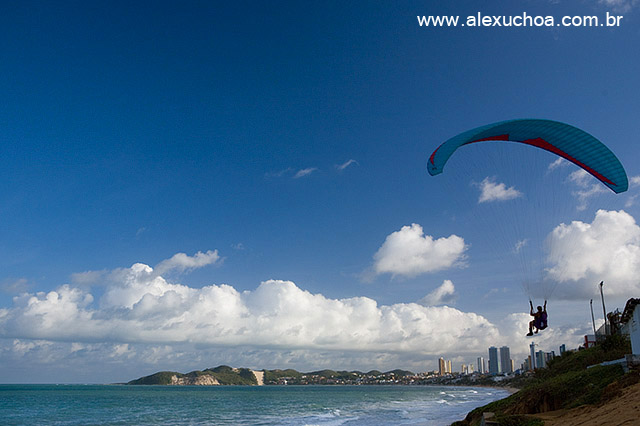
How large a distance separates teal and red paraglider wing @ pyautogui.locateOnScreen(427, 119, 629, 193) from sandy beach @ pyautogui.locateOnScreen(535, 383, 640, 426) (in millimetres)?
7464

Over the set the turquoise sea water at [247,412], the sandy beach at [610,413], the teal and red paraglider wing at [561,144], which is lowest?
the turquoise sea water at [247,412]

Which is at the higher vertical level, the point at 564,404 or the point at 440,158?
the point at 440,158

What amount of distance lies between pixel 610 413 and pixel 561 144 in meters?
9.82

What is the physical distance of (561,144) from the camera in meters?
16.9

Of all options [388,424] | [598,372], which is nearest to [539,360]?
[388,424]

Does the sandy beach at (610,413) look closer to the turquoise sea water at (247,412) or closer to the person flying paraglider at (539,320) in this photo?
the person flying paraglider at (539,320)

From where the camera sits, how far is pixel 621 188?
16219 millimetres

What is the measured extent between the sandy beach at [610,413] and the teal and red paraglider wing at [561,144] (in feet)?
24.5

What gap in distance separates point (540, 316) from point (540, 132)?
6879 mm

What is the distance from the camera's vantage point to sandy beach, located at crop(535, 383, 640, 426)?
9.93 m

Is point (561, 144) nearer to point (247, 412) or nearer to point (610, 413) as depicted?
point (610, 413)

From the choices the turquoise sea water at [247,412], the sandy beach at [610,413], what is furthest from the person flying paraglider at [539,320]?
the turquoise sea water at [247,412]

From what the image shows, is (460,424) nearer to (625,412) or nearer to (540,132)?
(625,412)

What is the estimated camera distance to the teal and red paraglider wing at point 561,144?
1592cm
